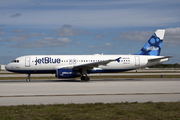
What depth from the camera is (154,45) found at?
1372 inches

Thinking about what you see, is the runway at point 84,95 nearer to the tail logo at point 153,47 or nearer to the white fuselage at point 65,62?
the white fuselage at point 65,62

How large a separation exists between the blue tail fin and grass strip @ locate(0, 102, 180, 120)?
81.3ft

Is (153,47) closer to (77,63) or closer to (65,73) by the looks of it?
(77,63)

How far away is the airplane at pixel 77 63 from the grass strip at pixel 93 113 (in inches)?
729

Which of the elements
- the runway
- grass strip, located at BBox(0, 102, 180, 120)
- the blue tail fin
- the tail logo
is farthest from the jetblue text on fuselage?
grass strip, located at BBox(0, 102, 180, 120)

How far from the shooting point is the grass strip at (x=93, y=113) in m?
8.54

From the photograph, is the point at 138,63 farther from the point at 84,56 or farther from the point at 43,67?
the point at 43,67

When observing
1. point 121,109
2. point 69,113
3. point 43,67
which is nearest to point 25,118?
point 69,113

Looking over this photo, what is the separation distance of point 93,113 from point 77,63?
2287cm

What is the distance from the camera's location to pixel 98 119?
8266mm

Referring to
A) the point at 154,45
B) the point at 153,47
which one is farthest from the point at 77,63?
the point at 154,45

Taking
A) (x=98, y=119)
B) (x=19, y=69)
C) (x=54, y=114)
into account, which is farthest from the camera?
(x=19, y=69)

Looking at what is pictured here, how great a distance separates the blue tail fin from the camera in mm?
34781

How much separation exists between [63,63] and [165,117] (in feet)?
78.9
